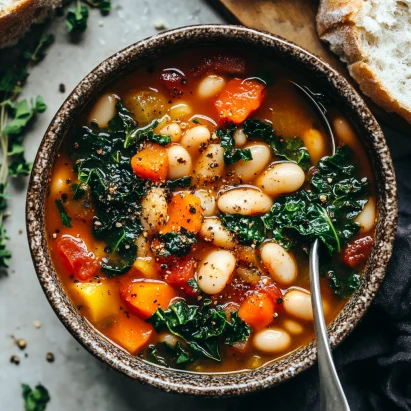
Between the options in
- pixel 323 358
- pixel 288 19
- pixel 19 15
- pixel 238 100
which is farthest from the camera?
pixel 288 19

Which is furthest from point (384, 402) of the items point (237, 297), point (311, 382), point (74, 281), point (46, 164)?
point (46, 164)

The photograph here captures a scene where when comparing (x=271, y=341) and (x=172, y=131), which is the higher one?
(x=172, y=131)

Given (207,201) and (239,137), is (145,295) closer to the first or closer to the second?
(207,201)

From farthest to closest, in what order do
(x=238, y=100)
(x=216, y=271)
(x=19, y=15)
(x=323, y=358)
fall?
1. (x=19, y=15)
2. (x=238, y=100)
3. (x=216, y=271)
4. (x=323, y=358)

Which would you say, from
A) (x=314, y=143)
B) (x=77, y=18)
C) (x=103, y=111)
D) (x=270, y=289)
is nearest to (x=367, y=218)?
(x=314, y=143)

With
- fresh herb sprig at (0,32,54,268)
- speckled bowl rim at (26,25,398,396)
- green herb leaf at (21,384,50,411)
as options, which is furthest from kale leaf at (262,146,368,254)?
green herb leaf at (21,384,50,411)

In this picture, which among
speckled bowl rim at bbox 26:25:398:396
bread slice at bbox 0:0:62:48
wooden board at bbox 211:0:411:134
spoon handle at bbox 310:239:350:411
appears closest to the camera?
spoon handle at bbox 310:239:350:411

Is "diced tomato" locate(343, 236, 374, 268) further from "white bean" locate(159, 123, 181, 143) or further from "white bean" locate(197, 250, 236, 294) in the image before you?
"white bean" locate(159, 123, 181, 143)
